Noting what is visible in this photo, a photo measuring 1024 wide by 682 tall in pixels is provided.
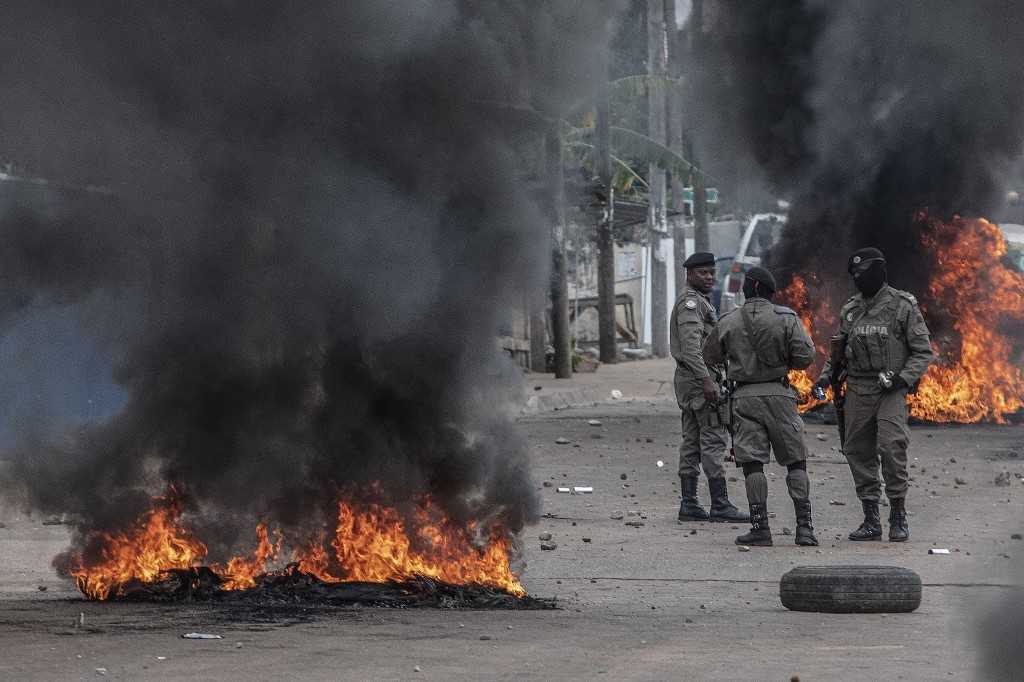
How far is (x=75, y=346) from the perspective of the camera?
9156 mm

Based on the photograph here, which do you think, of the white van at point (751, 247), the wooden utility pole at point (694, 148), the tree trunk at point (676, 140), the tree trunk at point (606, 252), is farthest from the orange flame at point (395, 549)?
the tree trunk at point (676, 140)

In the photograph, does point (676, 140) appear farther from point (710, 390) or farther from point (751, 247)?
point (710, 390)

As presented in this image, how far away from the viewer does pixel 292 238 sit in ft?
25.7

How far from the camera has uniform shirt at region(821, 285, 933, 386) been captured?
416 inches

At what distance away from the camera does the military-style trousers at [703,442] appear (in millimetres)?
11672

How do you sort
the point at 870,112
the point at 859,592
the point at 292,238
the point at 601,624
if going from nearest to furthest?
the point at 601,624, the point at 859,592, the point at 292,238, the point at 870,112

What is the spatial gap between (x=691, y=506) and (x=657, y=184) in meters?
22.0

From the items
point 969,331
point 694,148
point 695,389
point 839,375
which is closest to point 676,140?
point 694,148

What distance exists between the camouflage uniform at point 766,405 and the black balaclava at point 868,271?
0.50 m

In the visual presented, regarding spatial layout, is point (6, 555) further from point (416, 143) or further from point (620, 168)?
point (620, 168)

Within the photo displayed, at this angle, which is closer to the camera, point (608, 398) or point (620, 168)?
point (608, 398)

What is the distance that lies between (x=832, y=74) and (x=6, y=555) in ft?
50.6

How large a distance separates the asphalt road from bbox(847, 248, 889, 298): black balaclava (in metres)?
1.59

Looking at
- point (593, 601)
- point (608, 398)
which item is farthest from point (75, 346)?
point (608, 398)
